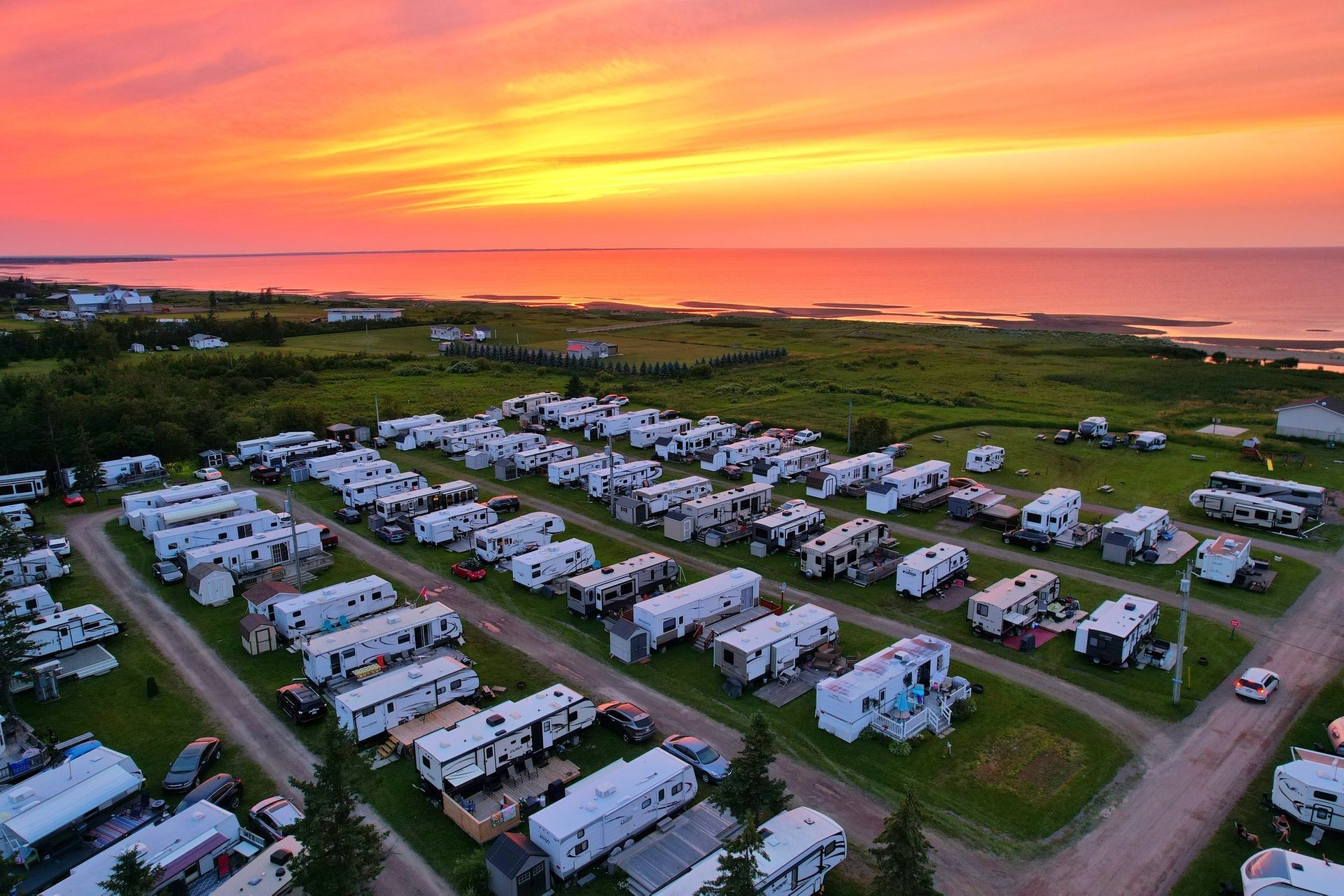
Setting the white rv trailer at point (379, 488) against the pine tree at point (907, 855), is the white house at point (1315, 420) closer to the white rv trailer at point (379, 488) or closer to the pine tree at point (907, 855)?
the pine tree at point (907, 855)

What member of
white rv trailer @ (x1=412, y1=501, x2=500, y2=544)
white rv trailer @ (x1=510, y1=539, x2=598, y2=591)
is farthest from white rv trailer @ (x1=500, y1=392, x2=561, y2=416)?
Answer: white rv trailer @ (x1=510, y1=539, x2=598, y2=591)

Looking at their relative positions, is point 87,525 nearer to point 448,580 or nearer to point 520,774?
point 448,580

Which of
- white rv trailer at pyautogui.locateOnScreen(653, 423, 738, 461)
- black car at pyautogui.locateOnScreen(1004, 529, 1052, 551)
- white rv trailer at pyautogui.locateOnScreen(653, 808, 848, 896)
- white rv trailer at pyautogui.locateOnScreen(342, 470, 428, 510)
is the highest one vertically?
white rv trailer at pyautogui.locateOnScreen(653, 423, 738, 461)

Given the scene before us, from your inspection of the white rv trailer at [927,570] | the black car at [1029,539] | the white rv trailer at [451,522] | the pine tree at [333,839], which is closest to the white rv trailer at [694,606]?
the white rv trailer at [927,570]

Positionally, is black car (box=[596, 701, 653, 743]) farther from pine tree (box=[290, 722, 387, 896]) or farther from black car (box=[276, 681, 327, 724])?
black car (box=[276, 681, 327, 724])

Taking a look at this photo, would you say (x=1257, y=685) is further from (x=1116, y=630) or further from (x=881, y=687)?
(x=881, y=687)

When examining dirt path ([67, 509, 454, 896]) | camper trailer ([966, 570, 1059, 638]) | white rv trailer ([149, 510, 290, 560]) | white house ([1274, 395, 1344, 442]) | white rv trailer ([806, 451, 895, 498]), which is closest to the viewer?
dirt path ([67, 509, 454, 896])
